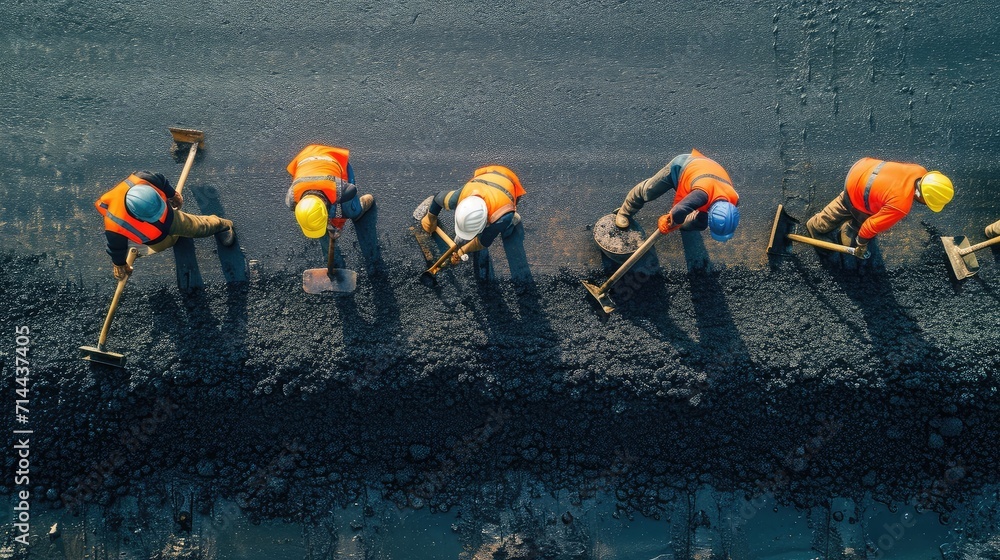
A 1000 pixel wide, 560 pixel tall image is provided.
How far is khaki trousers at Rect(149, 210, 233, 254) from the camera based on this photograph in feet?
17.4

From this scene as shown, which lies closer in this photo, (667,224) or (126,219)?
(126,219)

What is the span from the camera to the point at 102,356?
536cm

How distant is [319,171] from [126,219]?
1.67 meters

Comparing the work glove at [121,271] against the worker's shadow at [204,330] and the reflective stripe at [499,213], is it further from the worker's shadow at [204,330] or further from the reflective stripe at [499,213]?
the reflective stripe at [499,213]

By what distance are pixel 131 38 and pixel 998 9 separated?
9.58 m

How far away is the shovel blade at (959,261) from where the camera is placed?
5.78 meters

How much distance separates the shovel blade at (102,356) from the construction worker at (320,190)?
2.33 metres

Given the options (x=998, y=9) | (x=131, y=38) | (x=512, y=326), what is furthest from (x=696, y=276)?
(x=131, y=38)

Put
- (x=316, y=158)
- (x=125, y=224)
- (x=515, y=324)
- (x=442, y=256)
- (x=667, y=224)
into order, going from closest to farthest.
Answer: (x=125, y=224) → (x=316, y=158) → (x=667, y=224) → (x=442, y=256) → (x=515, y=324)

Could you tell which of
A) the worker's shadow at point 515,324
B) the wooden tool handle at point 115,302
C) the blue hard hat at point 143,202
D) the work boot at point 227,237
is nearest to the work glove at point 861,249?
the worker's shadow at point 515,324
